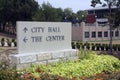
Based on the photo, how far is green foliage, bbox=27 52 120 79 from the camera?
9500mm

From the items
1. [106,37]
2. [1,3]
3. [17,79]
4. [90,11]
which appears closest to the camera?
[17,79]

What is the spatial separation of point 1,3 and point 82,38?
57.1ft

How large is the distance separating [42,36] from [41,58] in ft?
2.52

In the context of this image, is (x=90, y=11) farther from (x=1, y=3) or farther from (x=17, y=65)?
(x=17, y=65)

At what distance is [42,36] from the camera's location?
409 inches

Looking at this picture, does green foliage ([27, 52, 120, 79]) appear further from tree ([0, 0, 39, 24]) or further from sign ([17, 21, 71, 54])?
tree ([0, 0, 39, 24])

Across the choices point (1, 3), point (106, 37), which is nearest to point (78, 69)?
point (1, 3)

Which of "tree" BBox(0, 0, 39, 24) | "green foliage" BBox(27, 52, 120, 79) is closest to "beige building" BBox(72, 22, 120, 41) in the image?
"tree" BBox(0, 0, 39, 24)

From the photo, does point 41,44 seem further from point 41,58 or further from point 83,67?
point 83,67

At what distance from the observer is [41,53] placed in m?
10.2

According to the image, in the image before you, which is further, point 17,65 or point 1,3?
point 1,3

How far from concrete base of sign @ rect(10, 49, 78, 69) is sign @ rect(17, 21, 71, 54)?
0.65 feet

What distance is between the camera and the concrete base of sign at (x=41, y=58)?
9352 millimetres

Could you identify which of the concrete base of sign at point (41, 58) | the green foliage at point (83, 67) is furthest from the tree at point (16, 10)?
the concrete base of sign at point (41, 58)
